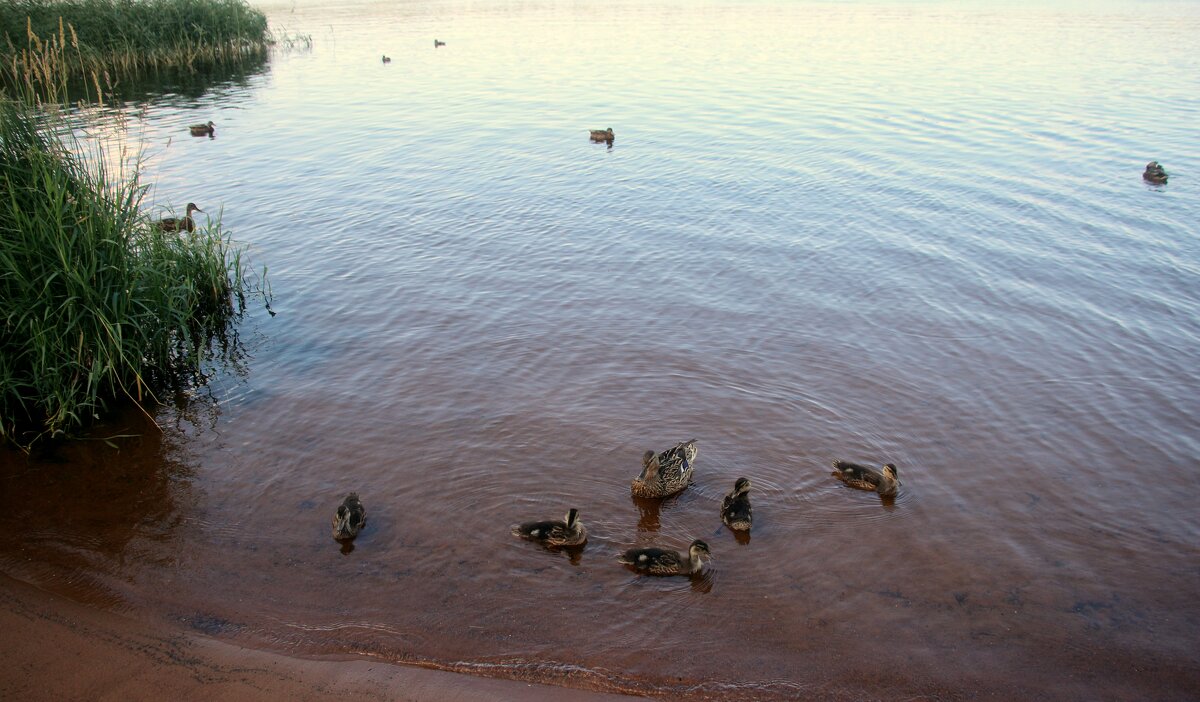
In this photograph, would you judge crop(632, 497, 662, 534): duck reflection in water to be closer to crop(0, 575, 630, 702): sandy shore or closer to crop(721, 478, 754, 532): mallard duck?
crop(721, 478, 754, 532): mallard duck

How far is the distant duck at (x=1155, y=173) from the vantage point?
683 inches

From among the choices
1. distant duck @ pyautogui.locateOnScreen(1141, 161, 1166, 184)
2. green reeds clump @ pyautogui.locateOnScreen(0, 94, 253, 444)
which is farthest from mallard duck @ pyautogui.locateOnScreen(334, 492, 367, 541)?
distant duck @ pyautogui.locateOnScreen(1141, 161, 1166, 184)

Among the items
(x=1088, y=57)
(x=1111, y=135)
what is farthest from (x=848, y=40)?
→ (x=1111, y=135)

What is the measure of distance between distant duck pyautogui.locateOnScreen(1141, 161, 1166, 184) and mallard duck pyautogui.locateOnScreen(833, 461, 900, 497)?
44.7 ft

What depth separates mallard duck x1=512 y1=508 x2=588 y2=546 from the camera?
7.30 metres

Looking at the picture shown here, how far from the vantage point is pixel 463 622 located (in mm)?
6539

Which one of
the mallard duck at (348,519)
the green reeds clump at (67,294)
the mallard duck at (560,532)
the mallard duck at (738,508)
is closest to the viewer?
the mallard duck at (560,532)

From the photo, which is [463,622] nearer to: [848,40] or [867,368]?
[867,368]

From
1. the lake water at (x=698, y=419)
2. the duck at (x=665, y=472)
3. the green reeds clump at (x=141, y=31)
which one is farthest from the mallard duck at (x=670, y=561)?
the green reeds clump at (x=141, y=31)

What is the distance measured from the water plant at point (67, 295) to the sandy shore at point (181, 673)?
3000mm

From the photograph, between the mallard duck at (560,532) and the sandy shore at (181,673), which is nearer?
the sandy shore at (181,673)

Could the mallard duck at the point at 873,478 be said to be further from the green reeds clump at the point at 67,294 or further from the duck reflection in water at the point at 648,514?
the green reeds clump at the point at 67,294

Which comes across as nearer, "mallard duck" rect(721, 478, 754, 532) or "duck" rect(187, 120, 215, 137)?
"mallard duck" rect(721, 478, 754, 532)

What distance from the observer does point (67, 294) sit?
854cm
